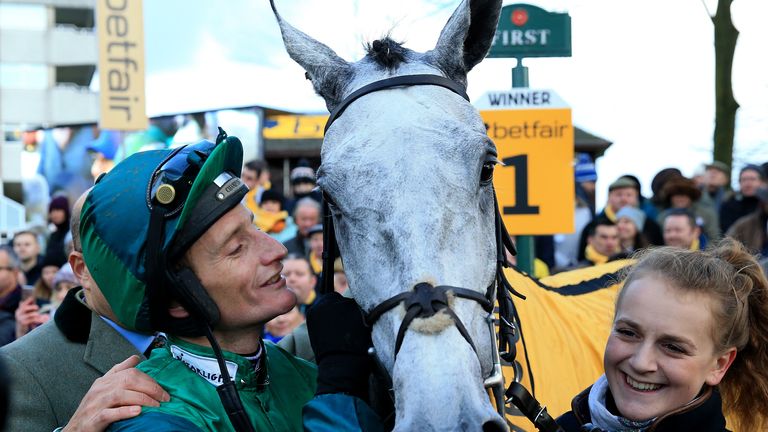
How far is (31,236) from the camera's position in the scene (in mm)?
9406

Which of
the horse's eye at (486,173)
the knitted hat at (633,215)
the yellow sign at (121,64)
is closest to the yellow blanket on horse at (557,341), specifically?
the horse's eye at (486,173)

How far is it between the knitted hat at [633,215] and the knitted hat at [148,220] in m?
5.55

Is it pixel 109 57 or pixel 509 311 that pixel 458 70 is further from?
pixel 109 57

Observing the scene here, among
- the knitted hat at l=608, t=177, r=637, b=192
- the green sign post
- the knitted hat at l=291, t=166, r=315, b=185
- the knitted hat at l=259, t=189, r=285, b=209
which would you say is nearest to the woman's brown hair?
the green sign post

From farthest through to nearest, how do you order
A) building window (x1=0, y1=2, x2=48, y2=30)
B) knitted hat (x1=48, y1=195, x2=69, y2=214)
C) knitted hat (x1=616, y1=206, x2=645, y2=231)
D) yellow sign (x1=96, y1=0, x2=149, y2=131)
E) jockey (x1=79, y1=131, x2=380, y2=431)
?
building window (x1=0, y1=2, x2=48, y2=30), yellow sign (x1=96, y1=0, x2=149, y2=131), knitted hat (x1=48, y1=195, x2=69, y2=214), knitted hat (x1=616, y1=206, x2=645, y2=231), jockey (x1=79, y1=131, x2=380, y2=431)

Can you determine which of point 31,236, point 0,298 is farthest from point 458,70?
point 31,236

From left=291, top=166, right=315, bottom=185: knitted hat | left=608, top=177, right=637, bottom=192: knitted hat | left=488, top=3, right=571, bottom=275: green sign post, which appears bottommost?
left=608, top=177, right=637, bottom=192: knitted hat

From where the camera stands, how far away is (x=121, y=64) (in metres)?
12.3

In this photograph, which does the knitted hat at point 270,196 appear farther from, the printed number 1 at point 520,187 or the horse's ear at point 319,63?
the horse's ear at point 319,63

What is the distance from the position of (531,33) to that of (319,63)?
3299mm

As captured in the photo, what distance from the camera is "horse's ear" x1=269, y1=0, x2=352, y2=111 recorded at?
9.17ft

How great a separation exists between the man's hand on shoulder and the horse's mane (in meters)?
1.18

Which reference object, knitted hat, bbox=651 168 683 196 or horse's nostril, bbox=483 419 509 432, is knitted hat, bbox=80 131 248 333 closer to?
horse's nostril, bbox=483 419 509 432

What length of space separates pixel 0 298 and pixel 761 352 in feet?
20.7
